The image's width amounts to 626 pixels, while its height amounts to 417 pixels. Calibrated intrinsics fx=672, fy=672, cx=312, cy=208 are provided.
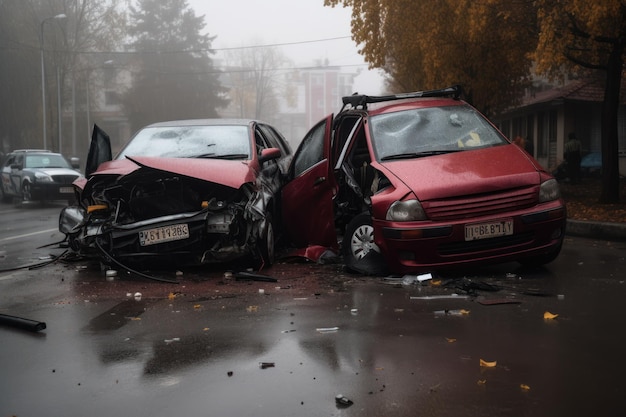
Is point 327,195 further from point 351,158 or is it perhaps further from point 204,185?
point 204,185

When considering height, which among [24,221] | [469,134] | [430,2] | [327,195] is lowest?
[24,221]

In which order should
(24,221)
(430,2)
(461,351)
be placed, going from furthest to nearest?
(430,2), (24,221), (461,351)

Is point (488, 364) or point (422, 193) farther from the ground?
point (422, 193)

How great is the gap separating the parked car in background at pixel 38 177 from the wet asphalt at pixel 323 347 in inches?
592

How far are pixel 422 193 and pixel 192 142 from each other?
363 centimetres

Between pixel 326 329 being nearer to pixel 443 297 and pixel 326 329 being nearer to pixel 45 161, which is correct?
pixel 443 297

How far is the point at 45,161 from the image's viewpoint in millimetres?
23016

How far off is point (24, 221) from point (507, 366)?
14.2 metres

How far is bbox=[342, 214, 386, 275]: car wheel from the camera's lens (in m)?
7.14

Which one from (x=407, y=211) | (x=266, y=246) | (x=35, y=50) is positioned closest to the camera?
(x=407, y=211)

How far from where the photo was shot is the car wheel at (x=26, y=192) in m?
21.2

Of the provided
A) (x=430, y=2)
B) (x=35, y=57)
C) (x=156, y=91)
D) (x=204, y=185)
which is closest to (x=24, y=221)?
(x=204, y=185)

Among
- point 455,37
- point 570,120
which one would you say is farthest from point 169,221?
point 570,120

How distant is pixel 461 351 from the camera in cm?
421
